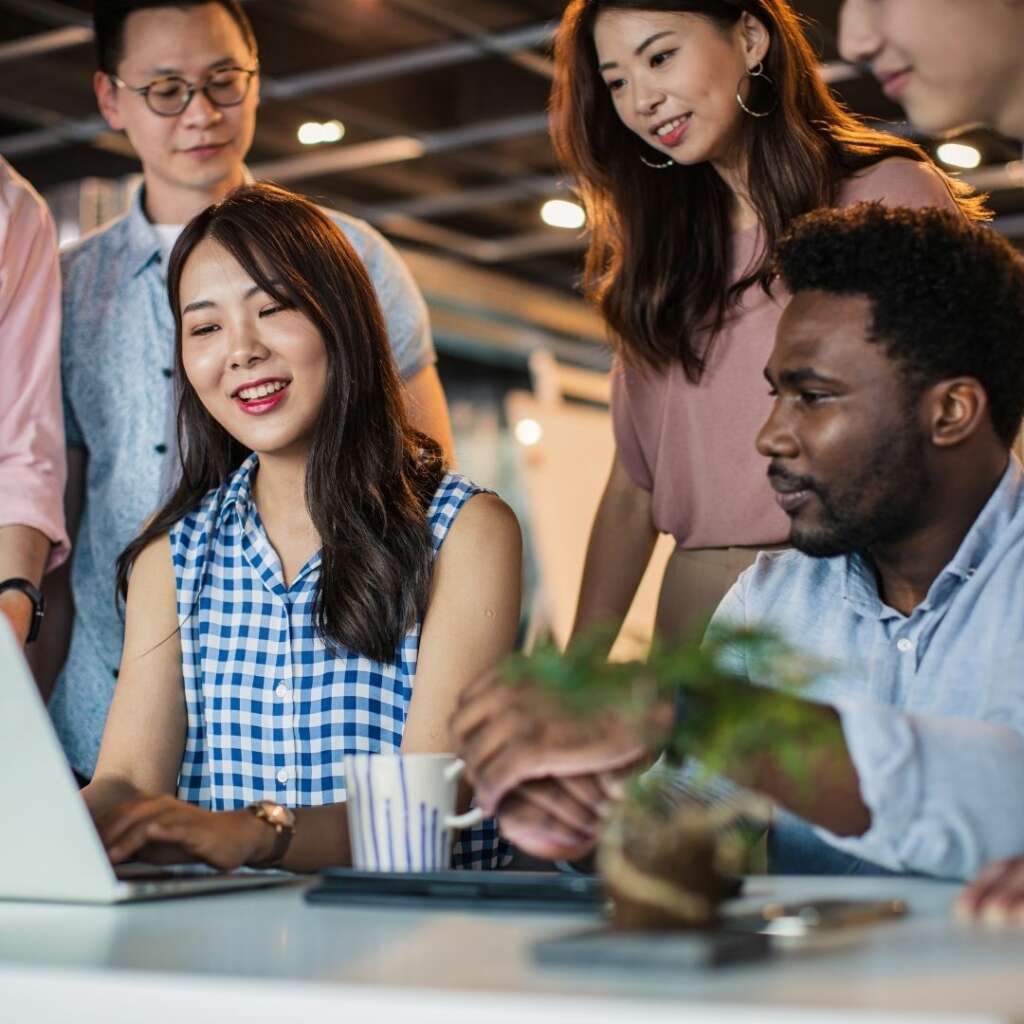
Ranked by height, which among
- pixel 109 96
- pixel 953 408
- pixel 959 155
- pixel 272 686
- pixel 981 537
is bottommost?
pixel 272 686

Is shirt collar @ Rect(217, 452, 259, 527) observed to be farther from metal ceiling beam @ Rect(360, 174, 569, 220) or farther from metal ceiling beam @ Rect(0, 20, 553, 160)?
metal ceiling beam @ Rect(360, 174, 569, 220)

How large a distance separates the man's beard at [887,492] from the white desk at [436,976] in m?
0.61

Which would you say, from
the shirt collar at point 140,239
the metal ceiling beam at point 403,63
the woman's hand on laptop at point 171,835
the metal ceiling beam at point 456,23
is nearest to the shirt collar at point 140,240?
the shirt collar at point 140,239

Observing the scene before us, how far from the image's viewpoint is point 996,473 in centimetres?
174

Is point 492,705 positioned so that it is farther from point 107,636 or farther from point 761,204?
point 107,636

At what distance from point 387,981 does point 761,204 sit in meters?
1.68

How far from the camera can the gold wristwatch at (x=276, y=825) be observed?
162cm

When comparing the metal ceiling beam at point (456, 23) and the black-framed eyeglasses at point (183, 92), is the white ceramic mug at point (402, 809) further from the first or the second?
the metal ceiling beam at point (456, 23)

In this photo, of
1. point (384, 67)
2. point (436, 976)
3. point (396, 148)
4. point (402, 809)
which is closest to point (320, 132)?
point (396, 148)

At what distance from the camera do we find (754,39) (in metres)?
2.39

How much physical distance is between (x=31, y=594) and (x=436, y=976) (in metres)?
1.56

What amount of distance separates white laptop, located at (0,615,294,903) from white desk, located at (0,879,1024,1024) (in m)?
0.10

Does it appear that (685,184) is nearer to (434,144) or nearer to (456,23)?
(456,23)

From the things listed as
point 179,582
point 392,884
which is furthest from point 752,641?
point 179,582
